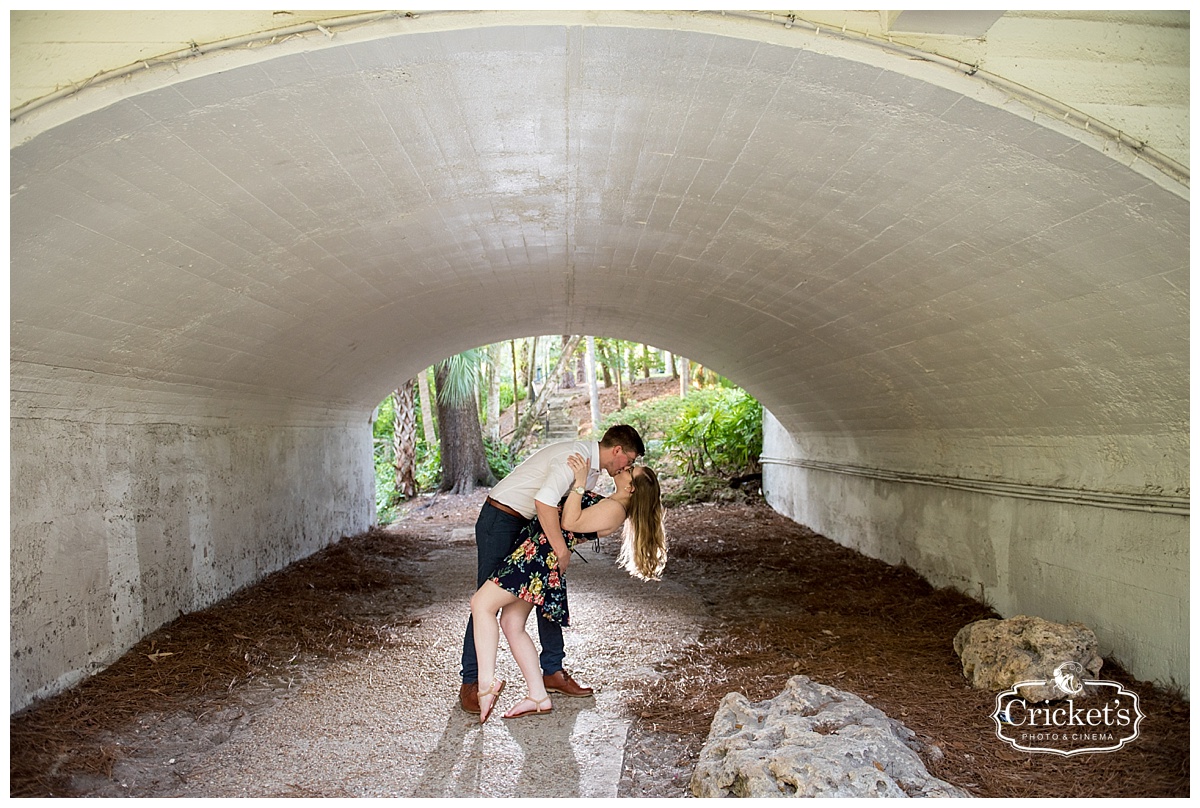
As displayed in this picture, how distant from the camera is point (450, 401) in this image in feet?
59.9

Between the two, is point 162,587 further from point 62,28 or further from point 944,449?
point 944,449

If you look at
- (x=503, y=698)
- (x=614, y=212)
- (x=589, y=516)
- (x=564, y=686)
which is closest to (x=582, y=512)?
(x=589, y=516)

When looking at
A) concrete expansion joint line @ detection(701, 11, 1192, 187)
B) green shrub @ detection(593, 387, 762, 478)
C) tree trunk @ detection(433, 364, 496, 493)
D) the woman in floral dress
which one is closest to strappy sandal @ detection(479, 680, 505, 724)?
the woman in floral dress

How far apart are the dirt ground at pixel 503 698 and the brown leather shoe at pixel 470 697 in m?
0.07

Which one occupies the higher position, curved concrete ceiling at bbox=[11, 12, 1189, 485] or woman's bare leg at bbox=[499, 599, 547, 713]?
curved concrete ceiling at bbox=[11, 12, 1189, 485]

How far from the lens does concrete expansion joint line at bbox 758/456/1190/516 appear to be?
190 inches

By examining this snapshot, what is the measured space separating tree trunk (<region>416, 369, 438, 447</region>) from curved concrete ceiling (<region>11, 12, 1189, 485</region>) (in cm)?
1433

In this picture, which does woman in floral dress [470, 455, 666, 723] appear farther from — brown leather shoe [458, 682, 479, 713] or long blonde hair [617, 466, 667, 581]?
brown leather shoe [458, 682, 479, 713]

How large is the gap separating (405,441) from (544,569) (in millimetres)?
14398

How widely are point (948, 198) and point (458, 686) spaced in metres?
3.94

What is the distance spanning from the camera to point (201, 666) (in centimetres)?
576

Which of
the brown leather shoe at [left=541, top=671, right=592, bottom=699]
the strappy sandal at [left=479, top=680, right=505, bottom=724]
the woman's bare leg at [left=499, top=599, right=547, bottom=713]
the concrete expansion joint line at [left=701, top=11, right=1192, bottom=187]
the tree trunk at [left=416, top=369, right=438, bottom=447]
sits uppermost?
the concrete expansion joint line at [left=701, top=11, right=1192, bottom=187]
